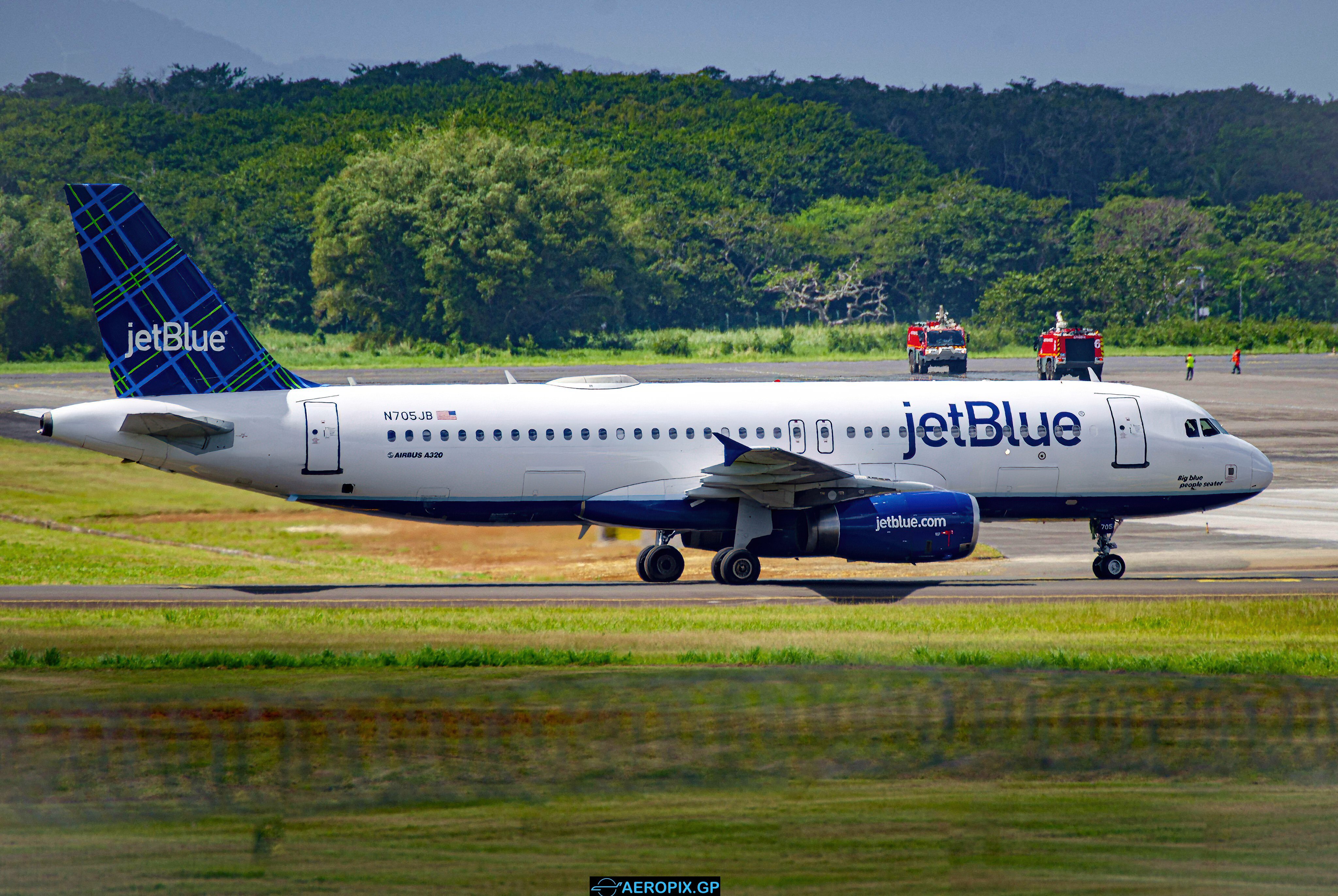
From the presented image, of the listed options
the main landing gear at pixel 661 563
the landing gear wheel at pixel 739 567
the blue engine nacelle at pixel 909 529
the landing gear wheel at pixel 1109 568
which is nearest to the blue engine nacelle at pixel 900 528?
the blue engine nacelle at pixel 909 529

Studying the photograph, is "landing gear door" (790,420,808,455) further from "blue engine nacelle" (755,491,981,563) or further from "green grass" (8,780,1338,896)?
"green grass" (8,780,1338,896)

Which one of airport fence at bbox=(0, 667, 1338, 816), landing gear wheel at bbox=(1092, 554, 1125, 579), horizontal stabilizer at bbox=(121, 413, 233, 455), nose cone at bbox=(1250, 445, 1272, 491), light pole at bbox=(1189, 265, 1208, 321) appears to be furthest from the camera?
light pole at bbox=(1189, 265, 1208, 321)

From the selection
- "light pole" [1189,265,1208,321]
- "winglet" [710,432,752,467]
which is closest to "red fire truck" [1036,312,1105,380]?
"winglet" [710,432,752,467]

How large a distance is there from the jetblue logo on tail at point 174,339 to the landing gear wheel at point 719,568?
42.5 feet

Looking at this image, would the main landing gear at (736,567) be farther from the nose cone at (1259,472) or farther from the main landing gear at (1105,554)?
the nose cone at (1259,472)

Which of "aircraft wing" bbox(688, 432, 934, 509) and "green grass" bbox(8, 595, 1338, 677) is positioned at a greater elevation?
"aircraft wing" bbox(688, 432, 934, 509)

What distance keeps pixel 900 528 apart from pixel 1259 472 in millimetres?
10711

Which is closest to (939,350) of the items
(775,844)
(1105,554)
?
(1105,554)

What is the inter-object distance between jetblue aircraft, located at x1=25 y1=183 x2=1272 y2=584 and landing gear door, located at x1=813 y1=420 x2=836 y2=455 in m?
0.05

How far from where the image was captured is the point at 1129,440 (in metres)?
34.3

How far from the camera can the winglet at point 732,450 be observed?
101 ft

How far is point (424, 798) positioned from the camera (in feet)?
43.5

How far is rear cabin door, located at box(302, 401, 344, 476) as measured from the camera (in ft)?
103

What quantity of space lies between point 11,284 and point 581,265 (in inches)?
2255
